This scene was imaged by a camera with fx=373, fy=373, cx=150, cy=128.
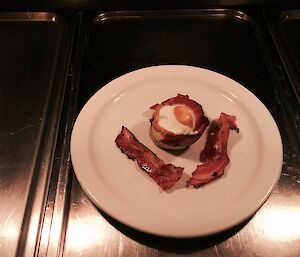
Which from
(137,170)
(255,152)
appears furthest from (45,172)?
(255,152)

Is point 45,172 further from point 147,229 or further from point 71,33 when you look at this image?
point 71,33

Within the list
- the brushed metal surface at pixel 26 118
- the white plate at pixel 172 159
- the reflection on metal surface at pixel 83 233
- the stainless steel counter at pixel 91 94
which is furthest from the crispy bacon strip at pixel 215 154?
the brushed metal surface at pixel 26 118

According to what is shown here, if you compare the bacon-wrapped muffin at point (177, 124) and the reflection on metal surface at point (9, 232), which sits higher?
the bacon-wrapped muffin at point (177, 124)

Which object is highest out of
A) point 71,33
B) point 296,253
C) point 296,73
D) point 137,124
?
point 71,33

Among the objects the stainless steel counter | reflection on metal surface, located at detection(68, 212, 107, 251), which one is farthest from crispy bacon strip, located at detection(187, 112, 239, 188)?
reflection on metal surface, located at detection(68, 212, 107, 251)

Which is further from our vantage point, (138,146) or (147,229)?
(138,146)

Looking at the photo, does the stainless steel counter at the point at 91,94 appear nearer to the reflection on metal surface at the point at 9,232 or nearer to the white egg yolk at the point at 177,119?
the reflection on metal surface at the point at 9,232

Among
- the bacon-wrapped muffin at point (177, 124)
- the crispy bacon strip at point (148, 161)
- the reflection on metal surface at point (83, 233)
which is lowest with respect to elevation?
the reflection on metal surface at point (83, 233)

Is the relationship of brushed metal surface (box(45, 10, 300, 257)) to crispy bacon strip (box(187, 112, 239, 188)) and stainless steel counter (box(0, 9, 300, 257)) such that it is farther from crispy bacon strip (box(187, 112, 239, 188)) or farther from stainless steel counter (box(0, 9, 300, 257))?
crispy bacon strip (box(187, 112, 239, 188))
